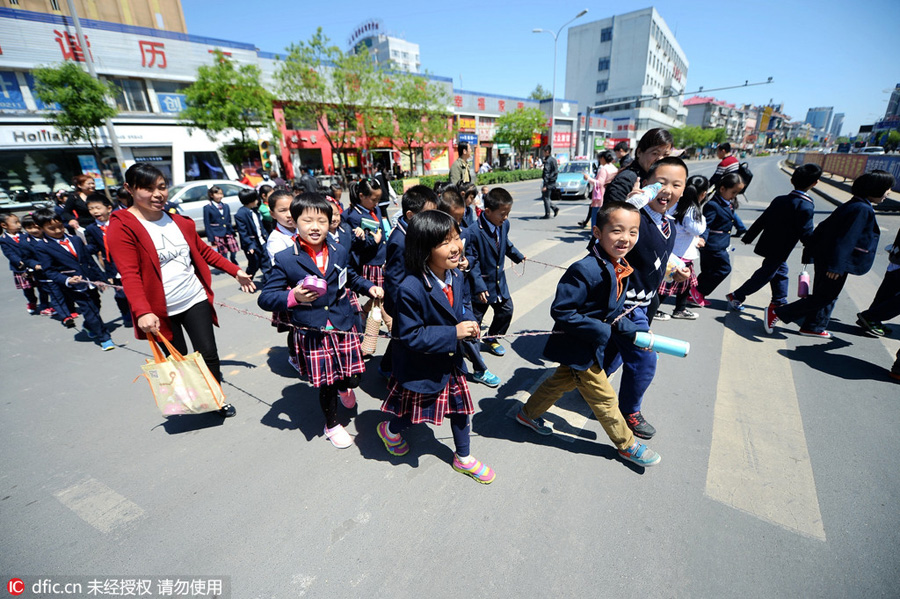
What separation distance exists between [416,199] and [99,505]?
3.23 metres

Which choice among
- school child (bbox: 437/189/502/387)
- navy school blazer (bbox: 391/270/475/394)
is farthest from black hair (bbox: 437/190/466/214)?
navy school blazer (bbox: 391/270/475/394)

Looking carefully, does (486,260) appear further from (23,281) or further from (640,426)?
(23,281)

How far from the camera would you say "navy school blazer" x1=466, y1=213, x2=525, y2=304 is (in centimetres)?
366

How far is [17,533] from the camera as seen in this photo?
7.64ft

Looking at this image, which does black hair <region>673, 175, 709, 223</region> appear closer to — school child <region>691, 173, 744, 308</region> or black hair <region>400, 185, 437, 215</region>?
school child <region>691, 173, 744, 308</region>

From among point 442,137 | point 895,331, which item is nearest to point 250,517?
point 895,331

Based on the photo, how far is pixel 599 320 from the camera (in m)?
2.40

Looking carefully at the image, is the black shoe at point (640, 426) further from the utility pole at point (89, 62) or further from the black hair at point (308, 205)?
the utility pole at point (89, 62)

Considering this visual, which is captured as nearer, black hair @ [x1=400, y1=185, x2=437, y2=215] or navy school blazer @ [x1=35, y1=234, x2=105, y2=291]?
black hair @ [x1=400, y1=185, x2=437, y2=215]

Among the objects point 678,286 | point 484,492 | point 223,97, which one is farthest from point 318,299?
point 223,97

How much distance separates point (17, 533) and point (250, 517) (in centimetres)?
141

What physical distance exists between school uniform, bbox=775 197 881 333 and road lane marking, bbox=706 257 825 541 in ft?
2.54

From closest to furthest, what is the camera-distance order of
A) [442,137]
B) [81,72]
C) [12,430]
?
[12,430]
[81,72]
[442,137]

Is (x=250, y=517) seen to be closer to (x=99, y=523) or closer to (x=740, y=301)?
(x=99, y=523)
